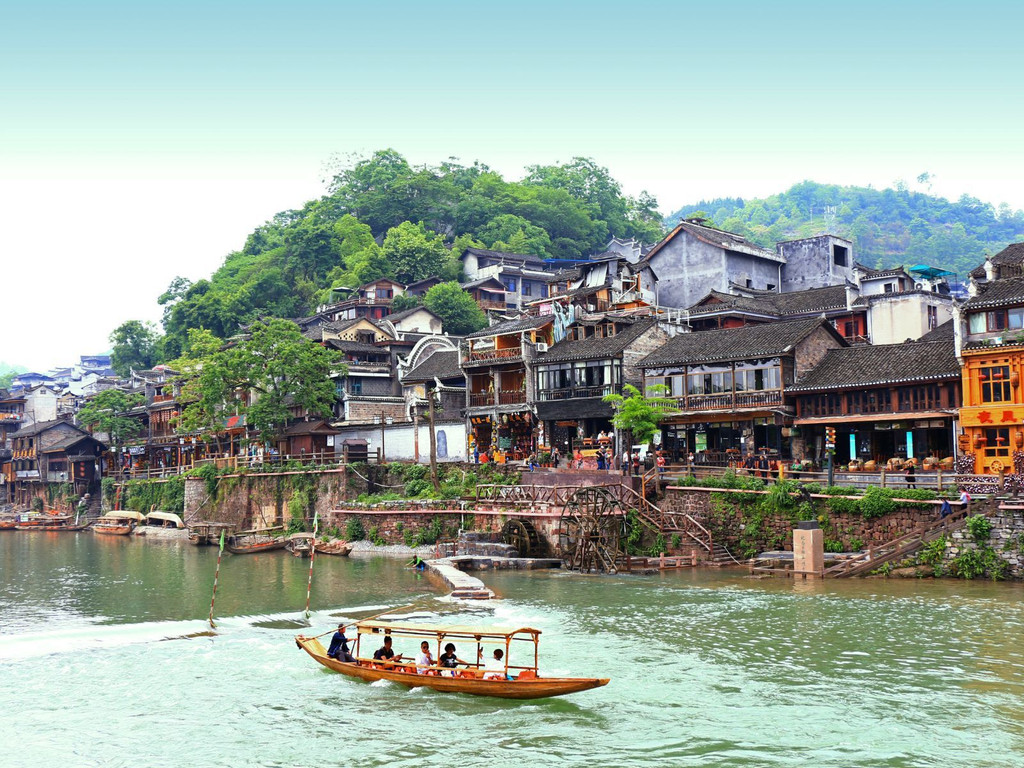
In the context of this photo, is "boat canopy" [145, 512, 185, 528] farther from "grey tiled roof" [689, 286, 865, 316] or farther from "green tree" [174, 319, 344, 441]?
"grey tiled roof" [689, 286, 865, 316]

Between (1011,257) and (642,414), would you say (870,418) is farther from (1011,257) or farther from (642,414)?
(1011,257)

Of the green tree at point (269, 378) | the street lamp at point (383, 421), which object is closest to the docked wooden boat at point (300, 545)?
the street lamp at point (383, 421)

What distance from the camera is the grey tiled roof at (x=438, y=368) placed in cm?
6962

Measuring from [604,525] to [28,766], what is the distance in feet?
92.1

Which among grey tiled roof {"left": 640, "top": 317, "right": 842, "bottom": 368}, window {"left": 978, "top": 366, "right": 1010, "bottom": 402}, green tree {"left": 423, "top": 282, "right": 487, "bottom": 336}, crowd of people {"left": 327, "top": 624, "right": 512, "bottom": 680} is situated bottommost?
crowd of people {"left": 327, "top": 624, "right": 512, "bottom": 680}

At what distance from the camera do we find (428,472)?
5969cm

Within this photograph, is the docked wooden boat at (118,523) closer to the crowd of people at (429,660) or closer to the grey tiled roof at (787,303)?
the grey tiled roof at (787,303)

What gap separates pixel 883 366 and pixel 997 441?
22.7 feet

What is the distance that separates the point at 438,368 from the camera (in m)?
71.2

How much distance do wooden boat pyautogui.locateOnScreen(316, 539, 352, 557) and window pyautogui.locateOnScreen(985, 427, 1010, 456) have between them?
3307 centimetres

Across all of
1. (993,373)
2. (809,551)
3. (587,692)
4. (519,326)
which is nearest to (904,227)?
(519,326)

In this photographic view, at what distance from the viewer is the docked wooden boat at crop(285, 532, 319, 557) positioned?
55031 mm

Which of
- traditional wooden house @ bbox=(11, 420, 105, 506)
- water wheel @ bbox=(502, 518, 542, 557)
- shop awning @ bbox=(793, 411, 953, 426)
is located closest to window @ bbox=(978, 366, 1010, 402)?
shop awning @ bbox=(793, 411, 953, 426)

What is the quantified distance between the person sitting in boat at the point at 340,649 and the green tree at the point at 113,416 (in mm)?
68581
